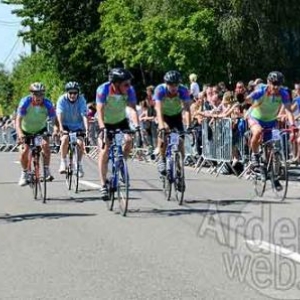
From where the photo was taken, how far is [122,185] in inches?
481

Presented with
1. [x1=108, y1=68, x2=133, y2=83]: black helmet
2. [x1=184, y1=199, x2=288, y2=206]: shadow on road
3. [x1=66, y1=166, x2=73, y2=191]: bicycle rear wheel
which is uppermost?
[x1=108, y1=68, x2=133, y2=83]: black helmet

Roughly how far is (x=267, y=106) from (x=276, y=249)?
486 centimetres

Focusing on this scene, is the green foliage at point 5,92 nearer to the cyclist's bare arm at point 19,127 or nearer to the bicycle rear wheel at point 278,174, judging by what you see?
the cyclist's bare arm at point 19,127

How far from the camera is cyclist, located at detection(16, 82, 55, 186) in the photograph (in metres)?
14.1

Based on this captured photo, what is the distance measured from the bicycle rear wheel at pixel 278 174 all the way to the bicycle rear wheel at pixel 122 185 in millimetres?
2646

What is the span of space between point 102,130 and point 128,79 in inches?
32.9

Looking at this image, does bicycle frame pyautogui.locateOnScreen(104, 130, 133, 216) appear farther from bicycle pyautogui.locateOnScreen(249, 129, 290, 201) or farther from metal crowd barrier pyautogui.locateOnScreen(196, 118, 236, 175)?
metal crowd barrier pyautogui.locateOnScreen(196, 118, 236, 175)

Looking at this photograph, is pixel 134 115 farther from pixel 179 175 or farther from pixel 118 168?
pixel 179 175

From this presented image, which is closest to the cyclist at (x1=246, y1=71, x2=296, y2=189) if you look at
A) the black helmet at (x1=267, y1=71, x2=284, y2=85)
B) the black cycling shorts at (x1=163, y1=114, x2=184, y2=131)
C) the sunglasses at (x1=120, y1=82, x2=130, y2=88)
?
the black helmet at (x1=267, y1=71, x2=284, y2=85)

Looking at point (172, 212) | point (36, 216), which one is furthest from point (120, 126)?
point (36, 216)

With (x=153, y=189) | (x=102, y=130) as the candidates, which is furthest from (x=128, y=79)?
(x=153, y=189)

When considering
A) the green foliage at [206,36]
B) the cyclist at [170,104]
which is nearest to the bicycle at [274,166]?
the cyclist at [170,104]

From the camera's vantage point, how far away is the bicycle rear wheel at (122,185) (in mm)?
11977

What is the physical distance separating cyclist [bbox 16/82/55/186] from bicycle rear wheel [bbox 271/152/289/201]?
3.74 m
